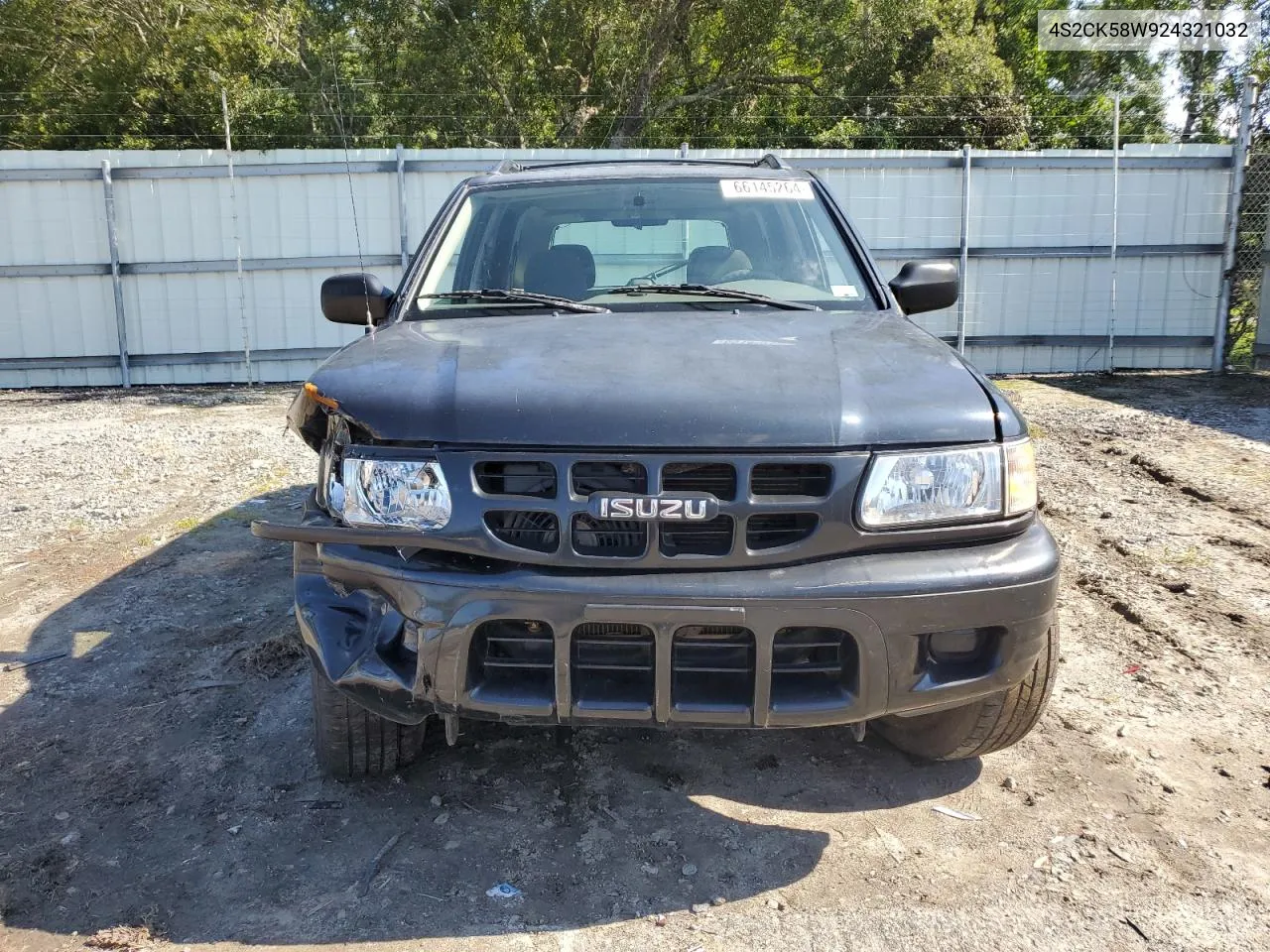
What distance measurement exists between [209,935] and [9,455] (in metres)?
6.48

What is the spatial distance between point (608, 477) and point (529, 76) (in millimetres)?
19056

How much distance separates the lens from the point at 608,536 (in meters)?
2.20

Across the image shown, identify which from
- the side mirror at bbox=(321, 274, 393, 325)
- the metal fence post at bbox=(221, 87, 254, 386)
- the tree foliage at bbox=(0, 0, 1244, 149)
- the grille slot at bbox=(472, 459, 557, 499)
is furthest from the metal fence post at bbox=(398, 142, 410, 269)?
the grille slot at bbox=(472, 459, 557, 499)

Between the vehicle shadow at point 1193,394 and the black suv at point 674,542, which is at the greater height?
the black suv at point 674,542

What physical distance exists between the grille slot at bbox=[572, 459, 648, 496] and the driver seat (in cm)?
138

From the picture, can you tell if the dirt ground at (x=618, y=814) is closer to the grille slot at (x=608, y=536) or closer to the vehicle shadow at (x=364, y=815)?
the vehicle shadow at (x=364, y=815)

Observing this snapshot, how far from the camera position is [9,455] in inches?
289

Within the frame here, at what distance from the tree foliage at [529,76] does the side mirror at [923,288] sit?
14511 millimetres

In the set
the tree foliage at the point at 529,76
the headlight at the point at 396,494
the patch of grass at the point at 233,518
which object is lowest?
the patch of grass at the point at 233,518

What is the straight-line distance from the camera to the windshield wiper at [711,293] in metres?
3.12

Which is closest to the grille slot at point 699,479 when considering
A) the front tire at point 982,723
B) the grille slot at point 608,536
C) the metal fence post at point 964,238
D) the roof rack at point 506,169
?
the grille slot at point 608,536

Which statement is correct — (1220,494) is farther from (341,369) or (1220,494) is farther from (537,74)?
(537,74)

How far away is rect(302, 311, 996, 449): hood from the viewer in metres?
2.19

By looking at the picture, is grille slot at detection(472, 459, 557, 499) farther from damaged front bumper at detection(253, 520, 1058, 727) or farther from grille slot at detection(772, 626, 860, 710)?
grille slot at detection(772, 626, 860, 710)
